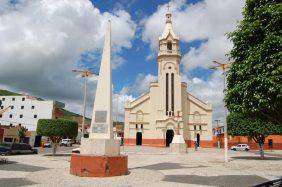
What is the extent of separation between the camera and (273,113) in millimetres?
10617

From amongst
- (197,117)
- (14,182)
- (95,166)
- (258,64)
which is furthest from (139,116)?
(258,64)

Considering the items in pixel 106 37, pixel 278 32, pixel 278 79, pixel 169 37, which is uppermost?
pixel 169 37

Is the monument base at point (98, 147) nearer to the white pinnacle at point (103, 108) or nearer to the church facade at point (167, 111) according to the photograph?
the white pinnacle at point (103, 108)

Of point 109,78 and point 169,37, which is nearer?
point 109,78

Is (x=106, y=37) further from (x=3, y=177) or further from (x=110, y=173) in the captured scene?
Answer: (x=3, y=177)

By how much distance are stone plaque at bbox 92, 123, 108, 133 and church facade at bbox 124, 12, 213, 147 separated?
152ft

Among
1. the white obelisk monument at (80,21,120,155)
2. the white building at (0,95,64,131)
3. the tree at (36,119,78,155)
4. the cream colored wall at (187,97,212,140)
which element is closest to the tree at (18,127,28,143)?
the white building at (0,95,64,131)

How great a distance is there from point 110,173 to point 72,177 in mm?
1810

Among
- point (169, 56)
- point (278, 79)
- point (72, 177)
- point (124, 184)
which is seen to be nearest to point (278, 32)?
point (278, 79)

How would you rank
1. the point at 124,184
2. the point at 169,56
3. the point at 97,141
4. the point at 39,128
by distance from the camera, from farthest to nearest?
the point at 169,56, the point at 39,128, the point at 97,141, the point at 124,184

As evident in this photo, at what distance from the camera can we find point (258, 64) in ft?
31.9

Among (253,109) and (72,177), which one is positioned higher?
(253,109)

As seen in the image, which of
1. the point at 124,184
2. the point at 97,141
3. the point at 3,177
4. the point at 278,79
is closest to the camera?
the point at 278,79

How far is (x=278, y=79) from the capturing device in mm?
9102
